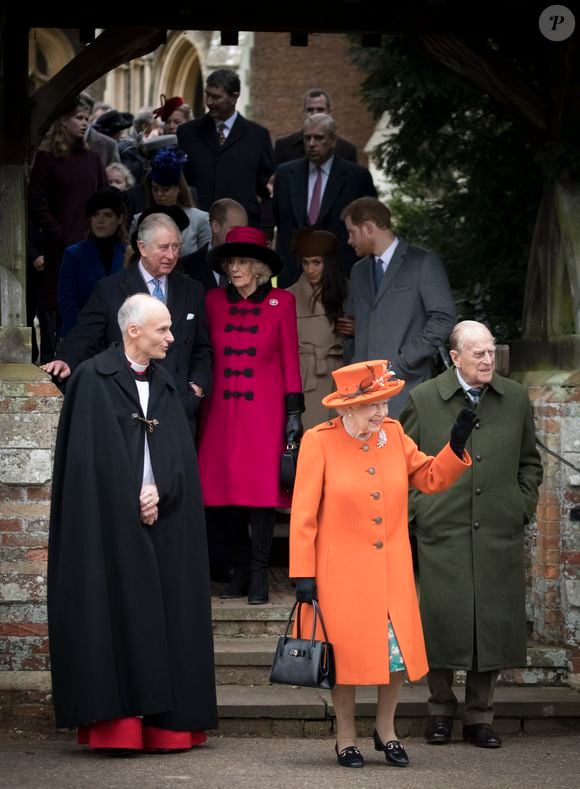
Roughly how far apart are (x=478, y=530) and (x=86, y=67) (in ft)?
11.2

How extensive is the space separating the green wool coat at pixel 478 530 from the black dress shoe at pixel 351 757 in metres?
0.78

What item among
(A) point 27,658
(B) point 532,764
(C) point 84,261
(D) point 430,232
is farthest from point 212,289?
(D) point 430,232

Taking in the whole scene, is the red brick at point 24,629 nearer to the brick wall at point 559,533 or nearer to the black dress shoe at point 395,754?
the black dress shoe at point 395,754

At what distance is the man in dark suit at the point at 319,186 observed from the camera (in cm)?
1148

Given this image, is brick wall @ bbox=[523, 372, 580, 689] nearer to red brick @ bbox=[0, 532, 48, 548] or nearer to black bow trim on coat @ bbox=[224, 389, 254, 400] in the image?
black bow trim on coat @ bbox=[224, 389, 254, 400]

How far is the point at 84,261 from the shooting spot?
1083cm

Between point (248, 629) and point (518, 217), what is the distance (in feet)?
15.4

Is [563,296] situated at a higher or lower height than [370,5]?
lower

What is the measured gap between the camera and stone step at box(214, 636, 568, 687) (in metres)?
9.20

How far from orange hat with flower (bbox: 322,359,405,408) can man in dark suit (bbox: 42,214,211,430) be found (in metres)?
2.01

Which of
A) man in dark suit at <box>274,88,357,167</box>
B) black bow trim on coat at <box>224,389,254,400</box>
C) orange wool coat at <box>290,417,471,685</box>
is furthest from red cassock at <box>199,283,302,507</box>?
man in dark suit at <box>274,88,357,167</box>

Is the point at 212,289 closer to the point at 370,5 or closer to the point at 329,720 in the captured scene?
the point at 370,5

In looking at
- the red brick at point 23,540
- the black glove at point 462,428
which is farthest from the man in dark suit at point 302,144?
the black glove at point 462,428

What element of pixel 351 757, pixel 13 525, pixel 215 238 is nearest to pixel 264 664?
pixel 13 525
